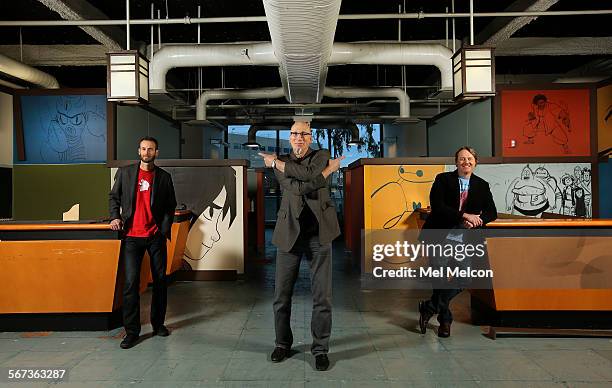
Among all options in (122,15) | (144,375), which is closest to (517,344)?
(144,375)

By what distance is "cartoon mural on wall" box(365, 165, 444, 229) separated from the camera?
582 centimetres

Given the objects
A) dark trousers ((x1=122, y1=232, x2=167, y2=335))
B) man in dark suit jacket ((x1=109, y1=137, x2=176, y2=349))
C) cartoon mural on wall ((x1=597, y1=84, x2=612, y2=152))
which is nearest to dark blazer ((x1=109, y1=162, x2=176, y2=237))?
man in dark suit jacket ((x1=109, y1=137, x2=176, y2=349))

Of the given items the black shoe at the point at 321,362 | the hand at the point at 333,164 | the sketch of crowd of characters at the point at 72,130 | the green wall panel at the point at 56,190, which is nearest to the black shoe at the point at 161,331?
the black shoe at the point at 321,362

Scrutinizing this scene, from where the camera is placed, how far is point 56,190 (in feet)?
22.5

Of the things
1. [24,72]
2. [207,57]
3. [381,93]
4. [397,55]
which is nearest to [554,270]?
[397,55]

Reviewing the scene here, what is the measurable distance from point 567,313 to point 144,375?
10.8ft

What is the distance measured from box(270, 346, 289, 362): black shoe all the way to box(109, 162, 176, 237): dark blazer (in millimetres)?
1272

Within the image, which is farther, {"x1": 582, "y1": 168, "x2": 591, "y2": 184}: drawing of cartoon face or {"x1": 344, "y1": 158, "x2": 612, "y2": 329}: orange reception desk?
{"x1": 582, "y1": 168, "x2": 591, "y2": 184}: drawing of cartoon face

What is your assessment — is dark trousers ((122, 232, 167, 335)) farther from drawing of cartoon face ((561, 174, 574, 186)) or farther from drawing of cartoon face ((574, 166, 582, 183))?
drawing of cartoon face ((574, 166, 582, 183))

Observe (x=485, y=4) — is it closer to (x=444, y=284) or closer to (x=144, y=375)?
(x=444, y=284)

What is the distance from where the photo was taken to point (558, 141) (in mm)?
6621

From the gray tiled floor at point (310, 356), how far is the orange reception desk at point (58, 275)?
0.15m

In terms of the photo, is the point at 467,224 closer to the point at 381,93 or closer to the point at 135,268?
the point at 135,268

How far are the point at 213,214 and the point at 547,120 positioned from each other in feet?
16.9
